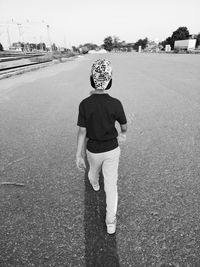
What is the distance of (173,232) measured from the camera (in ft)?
7.82

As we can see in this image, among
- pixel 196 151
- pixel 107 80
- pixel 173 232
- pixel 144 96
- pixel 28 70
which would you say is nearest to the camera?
pixel 107 80

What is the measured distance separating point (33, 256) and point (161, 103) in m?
6.40

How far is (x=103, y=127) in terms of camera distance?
2107 millimetres

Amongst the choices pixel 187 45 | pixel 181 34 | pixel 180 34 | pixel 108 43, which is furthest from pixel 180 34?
pixel 108 43

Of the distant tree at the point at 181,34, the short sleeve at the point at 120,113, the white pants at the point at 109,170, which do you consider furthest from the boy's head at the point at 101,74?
the distant tree at the point at 181,34

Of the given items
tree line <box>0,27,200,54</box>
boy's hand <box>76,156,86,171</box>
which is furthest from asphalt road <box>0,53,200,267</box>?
tree line <box>0,27,200,54</box>

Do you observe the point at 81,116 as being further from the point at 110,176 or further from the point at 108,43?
the point at 108,43

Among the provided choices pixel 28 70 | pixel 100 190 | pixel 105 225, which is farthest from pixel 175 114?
pixel 28 70

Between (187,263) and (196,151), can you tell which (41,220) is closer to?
(187,263)

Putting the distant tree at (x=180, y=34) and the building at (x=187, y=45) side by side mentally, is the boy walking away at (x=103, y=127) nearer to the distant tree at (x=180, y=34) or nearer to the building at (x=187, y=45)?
the building at (x=187, y=45)

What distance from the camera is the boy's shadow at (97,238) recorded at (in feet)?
6.91

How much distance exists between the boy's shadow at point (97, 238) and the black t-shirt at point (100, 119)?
91 centimetres

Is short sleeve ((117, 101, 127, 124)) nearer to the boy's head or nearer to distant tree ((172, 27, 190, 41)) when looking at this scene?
the boy's head

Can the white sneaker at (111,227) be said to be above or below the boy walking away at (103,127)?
below
